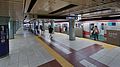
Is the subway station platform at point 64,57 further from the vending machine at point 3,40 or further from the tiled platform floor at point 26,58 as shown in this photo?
the vending machine at point 3,40

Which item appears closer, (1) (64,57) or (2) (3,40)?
(1) (64,57)

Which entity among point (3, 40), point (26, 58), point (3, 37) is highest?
point (3, 37)

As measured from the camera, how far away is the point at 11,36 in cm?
1841

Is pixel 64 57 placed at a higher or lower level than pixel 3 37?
lower

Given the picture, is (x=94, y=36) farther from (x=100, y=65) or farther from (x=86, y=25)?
(x=100, y=65)

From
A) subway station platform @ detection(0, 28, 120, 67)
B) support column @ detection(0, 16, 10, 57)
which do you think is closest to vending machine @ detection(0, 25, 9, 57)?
support column @ detection(0, 16, 10, 57)

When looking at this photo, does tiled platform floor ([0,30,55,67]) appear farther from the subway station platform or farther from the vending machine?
the vending machine

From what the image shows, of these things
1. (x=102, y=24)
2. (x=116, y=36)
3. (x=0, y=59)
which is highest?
(x=102, y=24)

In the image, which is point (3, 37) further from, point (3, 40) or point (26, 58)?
point (26, 58)

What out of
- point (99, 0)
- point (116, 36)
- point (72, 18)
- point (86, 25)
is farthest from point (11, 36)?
point (99, 0)

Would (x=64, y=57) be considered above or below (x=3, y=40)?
below

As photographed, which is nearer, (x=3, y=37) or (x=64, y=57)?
(x=64, y=57)

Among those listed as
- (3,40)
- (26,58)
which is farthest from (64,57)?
(3,40)

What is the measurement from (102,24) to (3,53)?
1252 cm
